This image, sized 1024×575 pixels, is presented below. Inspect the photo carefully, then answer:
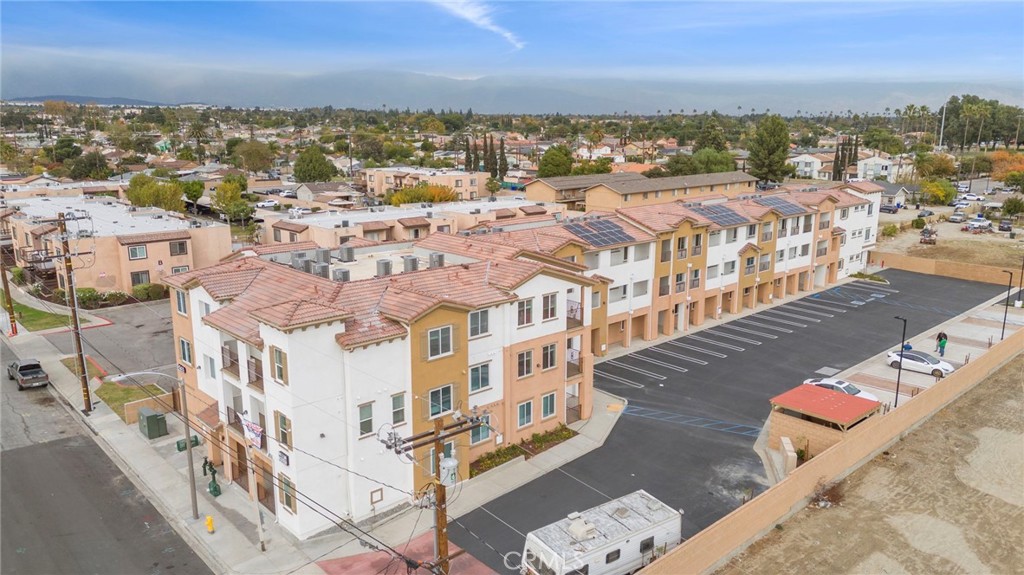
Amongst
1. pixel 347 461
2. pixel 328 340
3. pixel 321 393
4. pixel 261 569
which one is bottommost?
pixel 261 569

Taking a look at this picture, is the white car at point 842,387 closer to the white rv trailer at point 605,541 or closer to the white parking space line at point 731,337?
the white parking space line at point 731,337

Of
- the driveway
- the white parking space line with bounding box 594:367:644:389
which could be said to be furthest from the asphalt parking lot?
the driveway

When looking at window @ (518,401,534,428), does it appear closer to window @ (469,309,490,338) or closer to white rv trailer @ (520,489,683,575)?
window @ (469,309,490,338)

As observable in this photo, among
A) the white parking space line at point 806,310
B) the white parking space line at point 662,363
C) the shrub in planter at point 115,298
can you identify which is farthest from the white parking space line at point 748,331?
the shrub in planter at point 115,298

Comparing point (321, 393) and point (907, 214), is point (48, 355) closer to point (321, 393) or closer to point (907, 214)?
point (321, 393)

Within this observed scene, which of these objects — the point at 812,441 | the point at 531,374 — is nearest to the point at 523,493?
the point at 531,374

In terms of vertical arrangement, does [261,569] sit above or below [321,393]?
below
